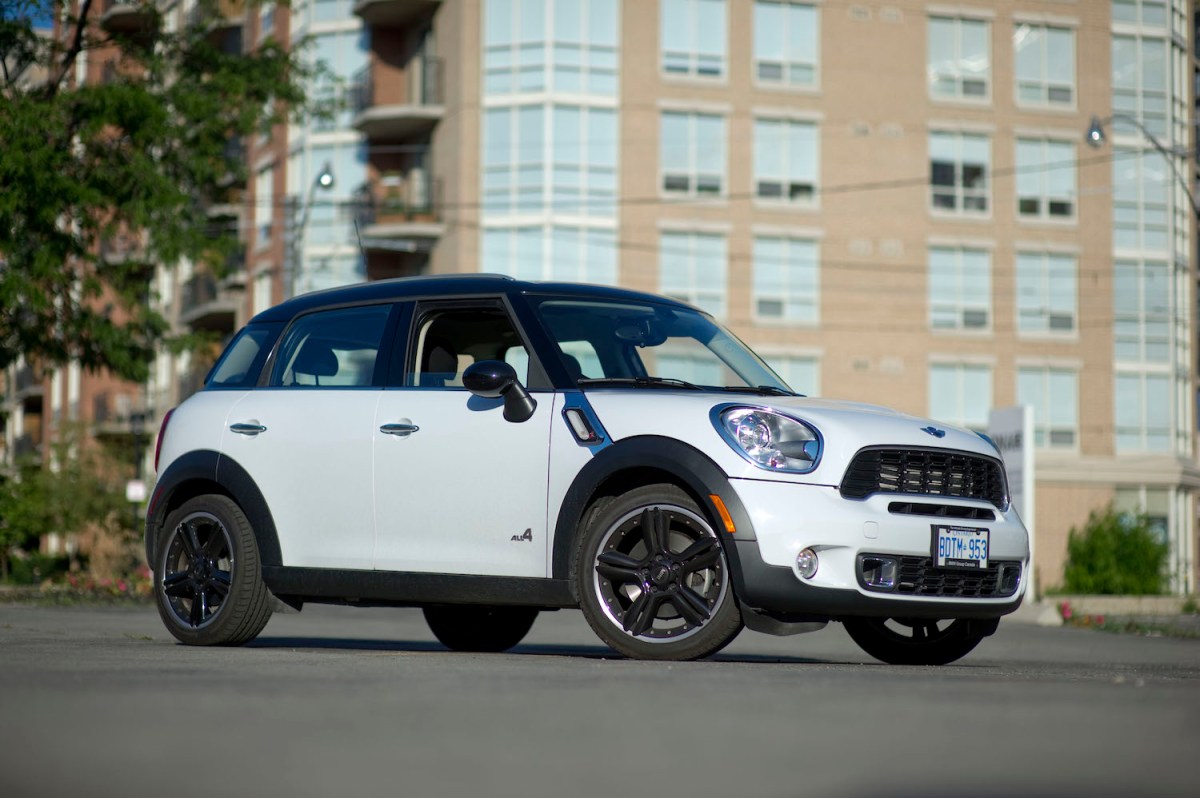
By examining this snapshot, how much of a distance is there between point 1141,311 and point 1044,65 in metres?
7.42

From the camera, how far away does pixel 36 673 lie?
6445 mm

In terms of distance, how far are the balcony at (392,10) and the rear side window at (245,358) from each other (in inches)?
1609

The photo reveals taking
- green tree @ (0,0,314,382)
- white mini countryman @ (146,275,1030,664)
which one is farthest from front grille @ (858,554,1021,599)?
green tree @ (0,0,314,382)

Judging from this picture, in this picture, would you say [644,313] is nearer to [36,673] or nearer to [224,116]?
[36,673]

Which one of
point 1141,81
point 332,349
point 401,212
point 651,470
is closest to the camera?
point 651,470

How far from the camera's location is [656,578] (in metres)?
7.52

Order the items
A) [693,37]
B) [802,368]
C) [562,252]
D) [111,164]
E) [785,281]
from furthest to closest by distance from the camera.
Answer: [802,368]
[785,281]
[693,37]
[562,252]
[111,164]

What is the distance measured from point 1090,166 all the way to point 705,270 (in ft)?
38.7

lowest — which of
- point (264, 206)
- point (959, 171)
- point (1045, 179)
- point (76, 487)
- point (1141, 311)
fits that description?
point (76, 487)

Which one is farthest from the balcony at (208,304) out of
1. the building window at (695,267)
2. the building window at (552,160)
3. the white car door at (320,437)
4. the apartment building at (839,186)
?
the white car door at (320,437)

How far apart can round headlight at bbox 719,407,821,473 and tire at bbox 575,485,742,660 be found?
33 centimetres

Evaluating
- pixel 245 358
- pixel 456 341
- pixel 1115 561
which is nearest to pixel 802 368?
pixel 1115 561

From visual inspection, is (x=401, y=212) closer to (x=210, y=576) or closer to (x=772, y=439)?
(x=210, y=576)

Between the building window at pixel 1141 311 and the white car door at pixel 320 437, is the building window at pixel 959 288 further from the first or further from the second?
the white car door at pixel 320 437
